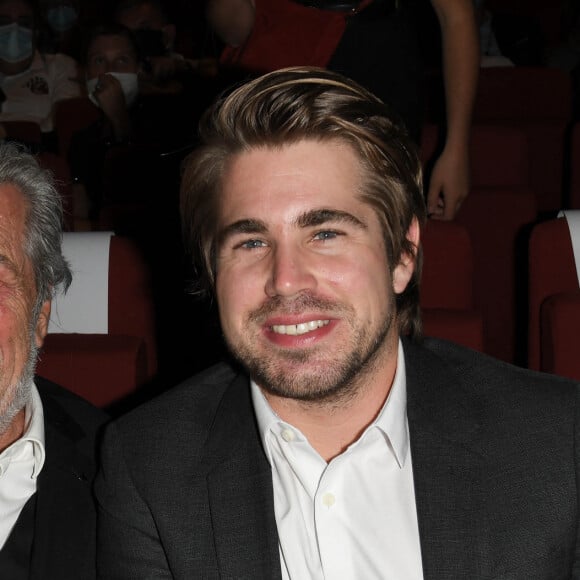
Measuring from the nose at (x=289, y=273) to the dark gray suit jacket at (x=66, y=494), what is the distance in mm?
391

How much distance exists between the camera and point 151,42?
4.36 meters

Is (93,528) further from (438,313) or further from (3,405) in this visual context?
(438,313)

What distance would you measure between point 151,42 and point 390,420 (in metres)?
3.42

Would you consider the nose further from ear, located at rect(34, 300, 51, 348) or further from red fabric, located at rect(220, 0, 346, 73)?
red fabric, located at rect(220, 0, 346, 73)

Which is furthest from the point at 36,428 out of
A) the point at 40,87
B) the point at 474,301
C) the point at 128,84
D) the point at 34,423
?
the point at 40,87

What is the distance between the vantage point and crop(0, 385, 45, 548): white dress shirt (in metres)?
1.33

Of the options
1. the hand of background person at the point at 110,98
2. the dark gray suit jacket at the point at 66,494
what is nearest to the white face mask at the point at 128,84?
the hand of background person at the point at 110,98

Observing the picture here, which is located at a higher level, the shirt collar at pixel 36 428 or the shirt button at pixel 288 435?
the shirt button at pixel 288 435

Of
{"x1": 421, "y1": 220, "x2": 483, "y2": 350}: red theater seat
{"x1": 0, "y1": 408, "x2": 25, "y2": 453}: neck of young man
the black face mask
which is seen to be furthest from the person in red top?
the black face mask

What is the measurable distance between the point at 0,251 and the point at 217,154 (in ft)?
1.10

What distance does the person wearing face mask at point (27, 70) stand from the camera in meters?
4.75

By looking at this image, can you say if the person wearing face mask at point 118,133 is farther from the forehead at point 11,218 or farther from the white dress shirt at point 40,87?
the forehead at point 11,218

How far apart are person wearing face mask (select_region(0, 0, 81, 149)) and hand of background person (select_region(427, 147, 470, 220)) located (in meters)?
3.12

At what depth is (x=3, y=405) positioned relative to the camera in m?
1.31
